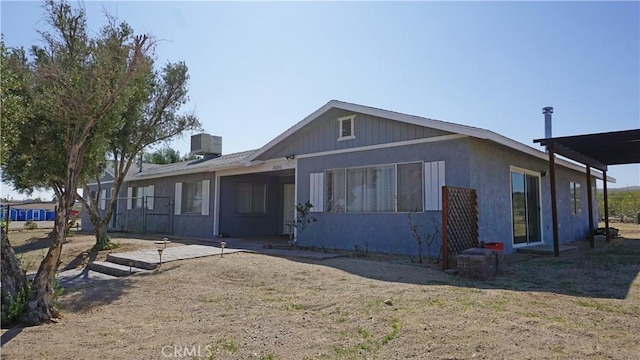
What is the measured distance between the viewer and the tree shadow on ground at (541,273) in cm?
584

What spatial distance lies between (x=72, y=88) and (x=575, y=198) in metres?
15.6

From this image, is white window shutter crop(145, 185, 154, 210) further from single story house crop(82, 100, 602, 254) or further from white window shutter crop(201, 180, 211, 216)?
white window shutter crop(201, 180, 211, 216)

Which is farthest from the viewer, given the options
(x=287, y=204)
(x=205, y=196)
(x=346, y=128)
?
(x=287, y=204)

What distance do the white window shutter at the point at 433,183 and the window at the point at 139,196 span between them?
489 inches

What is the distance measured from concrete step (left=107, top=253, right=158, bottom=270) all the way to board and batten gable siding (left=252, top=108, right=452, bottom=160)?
505 centimetres

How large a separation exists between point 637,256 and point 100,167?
1368cm

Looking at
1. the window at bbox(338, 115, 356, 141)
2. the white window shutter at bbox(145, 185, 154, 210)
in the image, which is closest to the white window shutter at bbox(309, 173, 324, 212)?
the window at bbox(338, 115, 356, 141)

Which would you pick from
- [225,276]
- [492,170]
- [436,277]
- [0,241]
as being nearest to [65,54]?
[0,241]

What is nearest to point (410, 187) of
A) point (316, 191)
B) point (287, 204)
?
point (316, 191)

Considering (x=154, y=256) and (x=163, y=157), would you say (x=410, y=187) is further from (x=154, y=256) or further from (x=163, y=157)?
(x=163, y=157)

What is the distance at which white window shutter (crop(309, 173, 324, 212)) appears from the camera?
11.1m

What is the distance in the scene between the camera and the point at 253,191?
15.5 m

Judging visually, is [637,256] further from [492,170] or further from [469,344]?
[469,344]

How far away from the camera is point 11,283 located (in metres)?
4.86
